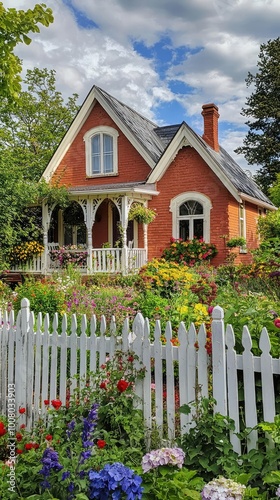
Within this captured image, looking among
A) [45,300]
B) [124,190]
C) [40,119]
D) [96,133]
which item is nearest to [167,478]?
[45,300]

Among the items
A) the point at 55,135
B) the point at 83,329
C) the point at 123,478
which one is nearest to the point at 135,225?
the point at 83,329

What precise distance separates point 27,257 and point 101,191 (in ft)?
13.0

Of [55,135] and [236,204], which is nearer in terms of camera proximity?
[236,204]

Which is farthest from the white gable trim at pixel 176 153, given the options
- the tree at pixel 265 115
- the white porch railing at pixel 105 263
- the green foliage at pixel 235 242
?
the tree at pixel 265 115

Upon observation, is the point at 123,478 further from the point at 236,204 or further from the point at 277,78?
the point at 277,78

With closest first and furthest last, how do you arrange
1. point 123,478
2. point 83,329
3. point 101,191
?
point 123,478
point 83,329
point 101,191

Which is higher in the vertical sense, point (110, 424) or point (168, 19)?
point (168, 19)

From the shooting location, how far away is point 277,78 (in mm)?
38000

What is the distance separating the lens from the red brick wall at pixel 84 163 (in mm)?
18578

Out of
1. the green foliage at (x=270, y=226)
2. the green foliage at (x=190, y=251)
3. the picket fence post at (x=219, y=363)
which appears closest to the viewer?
the picket fence post at (x=219, y=363)

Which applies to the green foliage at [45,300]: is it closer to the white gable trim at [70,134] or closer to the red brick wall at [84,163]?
the red brick wall at [84,163]

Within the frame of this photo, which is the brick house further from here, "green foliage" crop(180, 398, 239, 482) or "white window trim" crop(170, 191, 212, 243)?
"green foliage" crop(180, 398, 239, 482)

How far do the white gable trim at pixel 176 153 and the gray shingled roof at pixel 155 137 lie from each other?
13cm

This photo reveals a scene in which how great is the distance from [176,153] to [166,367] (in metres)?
14.3
